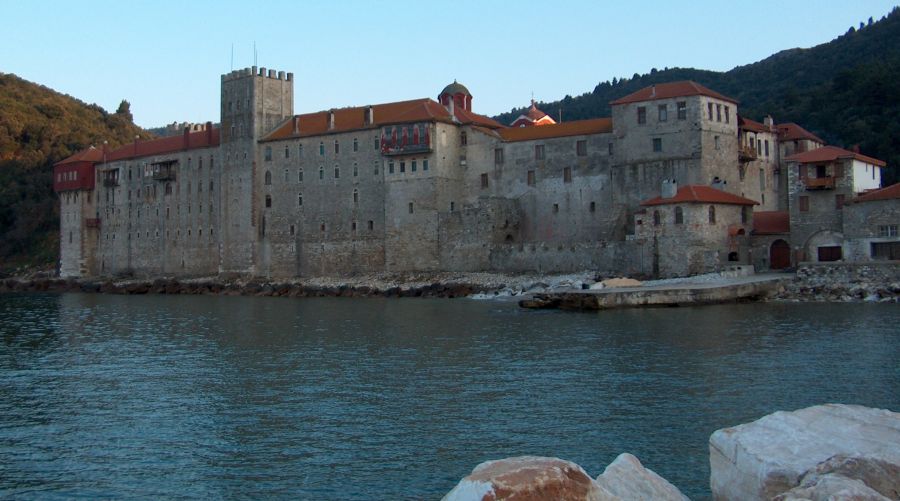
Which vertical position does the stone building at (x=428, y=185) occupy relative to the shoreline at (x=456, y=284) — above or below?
above

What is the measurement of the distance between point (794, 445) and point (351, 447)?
6.86m

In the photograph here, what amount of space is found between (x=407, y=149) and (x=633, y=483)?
42378 mm

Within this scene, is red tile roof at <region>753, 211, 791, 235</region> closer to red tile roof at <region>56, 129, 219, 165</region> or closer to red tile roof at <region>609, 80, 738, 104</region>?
red tile roof at <region>609, 80, 738, 104</region>

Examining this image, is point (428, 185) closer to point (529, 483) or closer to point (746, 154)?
point (746, 154)

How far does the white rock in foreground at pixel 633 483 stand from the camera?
881 centimetres

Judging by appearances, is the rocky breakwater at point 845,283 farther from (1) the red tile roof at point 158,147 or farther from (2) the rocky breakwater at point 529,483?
(1) the red tile roof at point 158,147

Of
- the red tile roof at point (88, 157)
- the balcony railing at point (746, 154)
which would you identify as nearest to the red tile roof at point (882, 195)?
the balcony railing at point (746, 154)

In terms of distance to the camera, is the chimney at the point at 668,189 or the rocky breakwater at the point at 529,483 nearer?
the rocky breakwater at the point at 529,483

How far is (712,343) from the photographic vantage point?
24.1 metres

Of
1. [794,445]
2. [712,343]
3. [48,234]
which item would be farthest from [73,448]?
[48,234]

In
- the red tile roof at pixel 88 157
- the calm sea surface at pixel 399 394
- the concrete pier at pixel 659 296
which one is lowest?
the calm sea surface at pixel 399 394

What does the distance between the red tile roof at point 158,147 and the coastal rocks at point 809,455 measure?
54.8m

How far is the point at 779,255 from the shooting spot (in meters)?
41.0

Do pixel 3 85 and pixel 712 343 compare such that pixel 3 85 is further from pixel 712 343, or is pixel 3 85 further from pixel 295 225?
pixel 712 343
